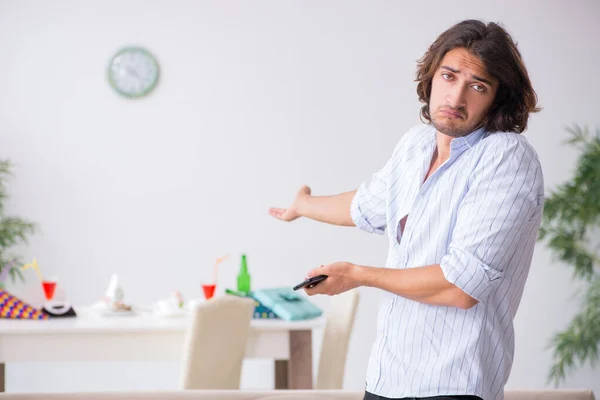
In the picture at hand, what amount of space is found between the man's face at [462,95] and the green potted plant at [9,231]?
3.64 meters

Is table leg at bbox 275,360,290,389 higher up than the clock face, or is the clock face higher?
the clock face

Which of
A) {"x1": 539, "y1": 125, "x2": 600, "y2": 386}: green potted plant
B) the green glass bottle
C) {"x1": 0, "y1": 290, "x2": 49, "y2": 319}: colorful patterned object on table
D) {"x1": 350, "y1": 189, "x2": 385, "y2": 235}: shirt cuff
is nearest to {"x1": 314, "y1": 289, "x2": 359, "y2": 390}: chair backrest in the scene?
the green glass bottle

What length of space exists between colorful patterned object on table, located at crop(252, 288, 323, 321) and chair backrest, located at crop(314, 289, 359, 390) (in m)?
0.14

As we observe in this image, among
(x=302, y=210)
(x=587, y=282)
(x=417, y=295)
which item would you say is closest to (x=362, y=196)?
(x=302, y=210)

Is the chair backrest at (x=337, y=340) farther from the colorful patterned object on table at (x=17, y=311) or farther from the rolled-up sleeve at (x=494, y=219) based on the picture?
the rolled-up sleeve at (x=494, y=219)

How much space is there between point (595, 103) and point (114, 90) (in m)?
2.99

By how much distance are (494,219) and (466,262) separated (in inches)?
3.5

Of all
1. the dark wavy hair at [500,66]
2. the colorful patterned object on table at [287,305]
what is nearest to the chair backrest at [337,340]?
the colorful patterned object on table at [287,305]

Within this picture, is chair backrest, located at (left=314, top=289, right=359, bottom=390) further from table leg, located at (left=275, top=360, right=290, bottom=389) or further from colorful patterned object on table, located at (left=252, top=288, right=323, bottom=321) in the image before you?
table leg, located at (left=275, top=360, right=290, bottom=389)

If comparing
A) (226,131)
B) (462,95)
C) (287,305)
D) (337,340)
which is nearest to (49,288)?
(287,305)

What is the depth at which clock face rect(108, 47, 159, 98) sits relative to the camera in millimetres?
4973

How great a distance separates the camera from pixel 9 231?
4.73 metres

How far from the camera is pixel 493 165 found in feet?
4.69

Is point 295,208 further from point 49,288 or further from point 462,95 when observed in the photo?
point 49,288
